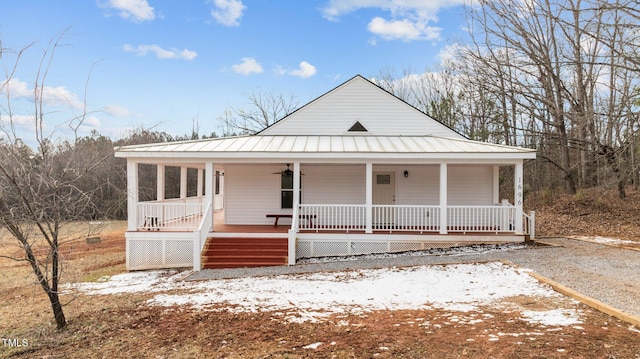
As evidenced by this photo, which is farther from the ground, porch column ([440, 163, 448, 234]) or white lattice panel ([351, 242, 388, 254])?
porch column ([440, 163, 448, 234])

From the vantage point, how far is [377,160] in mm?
12508

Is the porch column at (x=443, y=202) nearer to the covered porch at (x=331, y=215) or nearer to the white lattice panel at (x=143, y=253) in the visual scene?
the covered porch at (x=331, y=215)

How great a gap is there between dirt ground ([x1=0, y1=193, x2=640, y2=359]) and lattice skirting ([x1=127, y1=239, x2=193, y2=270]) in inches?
165

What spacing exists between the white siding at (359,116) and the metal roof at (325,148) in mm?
1030

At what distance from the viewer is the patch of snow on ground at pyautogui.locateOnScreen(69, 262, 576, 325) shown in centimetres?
710

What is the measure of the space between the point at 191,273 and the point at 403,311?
6.68 meters

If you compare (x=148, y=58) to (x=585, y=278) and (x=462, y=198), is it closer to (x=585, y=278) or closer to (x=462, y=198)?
(x=462, y=198)

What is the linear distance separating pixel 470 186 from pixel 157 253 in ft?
37.7

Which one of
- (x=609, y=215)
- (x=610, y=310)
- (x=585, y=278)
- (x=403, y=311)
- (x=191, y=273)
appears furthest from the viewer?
(x=609, y=215)

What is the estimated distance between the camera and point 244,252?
12016mm

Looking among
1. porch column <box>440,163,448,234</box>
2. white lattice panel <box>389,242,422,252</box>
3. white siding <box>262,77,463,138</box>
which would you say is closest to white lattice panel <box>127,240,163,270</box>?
white siding <box>262,77,463,138</box>

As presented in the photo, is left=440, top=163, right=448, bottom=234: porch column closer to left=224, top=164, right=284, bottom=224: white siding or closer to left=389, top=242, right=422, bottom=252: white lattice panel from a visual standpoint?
left=389, top=242, right=422, bottom=252: white lattice panel

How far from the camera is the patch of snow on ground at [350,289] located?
7.10m

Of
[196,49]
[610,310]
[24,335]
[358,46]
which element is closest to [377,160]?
[610,310]
